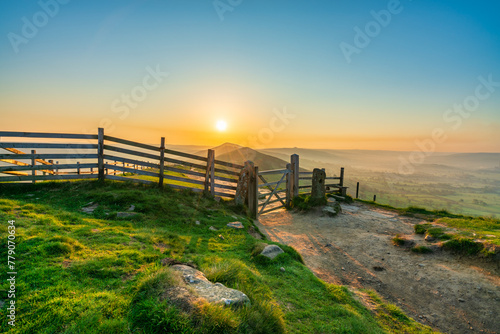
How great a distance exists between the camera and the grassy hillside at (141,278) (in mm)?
2408

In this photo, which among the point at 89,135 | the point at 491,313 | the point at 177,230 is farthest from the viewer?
the point at 89,135

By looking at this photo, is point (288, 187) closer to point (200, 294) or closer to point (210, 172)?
point (210, 172)

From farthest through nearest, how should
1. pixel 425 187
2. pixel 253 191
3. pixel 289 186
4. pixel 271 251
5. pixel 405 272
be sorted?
1. pixel 425 187
2. pixel 289 186
3. pixel 253 191
4. pixel 405 272
5. pixel 271 251

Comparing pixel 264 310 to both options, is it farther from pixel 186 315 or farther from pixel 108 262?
pixel 108 262

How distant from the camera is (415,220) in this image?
38.4 feet

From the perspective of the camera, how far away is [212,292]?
2.87 m

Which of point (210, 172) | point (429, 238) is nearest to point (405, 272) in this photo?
point (429, 238)

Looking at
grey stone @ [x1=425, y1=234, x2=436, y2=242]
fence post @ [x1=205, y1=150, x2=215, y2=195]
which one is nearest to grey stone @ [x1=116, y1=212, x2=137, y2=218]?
fence post @ [x1=205, y1=150, x2=215, y2=195]

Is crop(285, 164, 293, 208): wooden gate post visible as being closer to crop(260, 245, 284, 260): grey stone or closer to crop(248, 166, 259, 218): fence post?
crop(248, 166, 259, 218): fence post

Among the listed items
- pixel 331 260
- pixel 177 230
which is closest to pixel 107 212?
pixel 177 230

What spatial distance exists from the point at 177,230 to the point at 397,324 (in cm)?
564

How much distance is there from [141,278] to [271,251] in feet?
10.8

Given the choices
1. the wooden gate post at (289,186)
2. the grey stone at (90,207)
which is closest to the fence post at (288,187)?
the wooden gate post at (289,186)

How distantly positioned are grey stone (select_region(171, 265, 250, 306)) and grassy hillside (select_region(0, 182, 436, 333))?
0.16m
